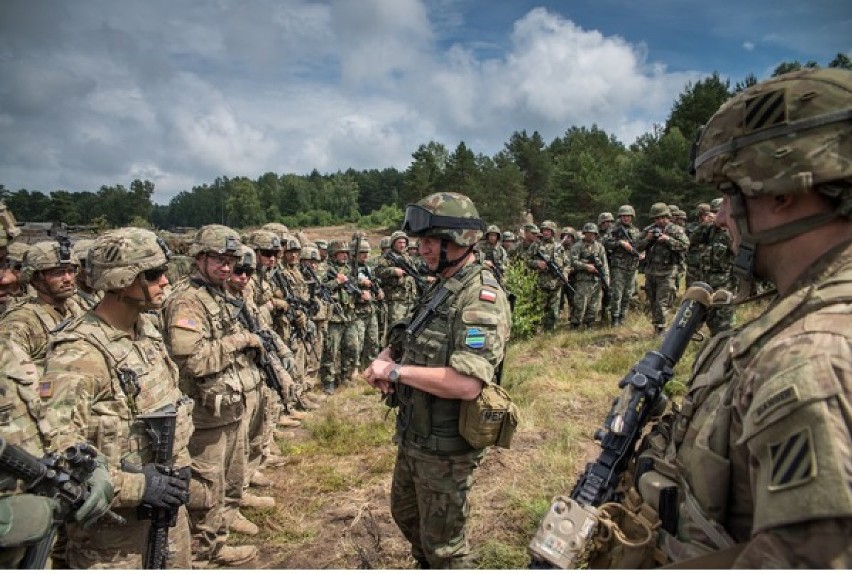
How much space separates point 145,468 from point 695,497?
9.52 feet

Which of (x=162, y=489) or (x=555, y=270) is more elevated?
(x=555, y=270)

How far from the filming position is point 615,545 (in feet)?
5.49

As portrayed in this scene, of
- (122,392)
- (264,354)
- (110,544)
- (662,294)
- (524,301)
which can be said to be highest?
(662,294)

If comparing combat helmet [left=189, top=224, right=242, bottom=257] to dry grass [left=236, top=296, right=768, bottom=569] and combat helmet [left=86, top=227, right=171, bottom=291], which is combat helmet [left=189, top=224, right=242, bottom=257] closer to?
combat helmet [left=86, top=227, right=171, bottom=291]

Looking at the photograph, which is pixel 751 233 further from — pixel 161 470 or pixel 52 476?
pixel 161 470

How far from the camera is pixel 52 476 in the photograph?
224cm

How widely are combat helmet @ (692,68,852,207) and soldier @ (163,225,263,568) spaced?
3926 mm

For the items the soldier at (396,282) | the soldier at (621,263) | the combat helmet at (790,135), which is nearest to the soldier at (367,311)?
the soldier at (396,282)

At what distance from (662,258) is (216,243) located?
378 inches

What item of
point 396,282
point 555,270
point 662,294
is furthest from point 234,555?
point 555,270

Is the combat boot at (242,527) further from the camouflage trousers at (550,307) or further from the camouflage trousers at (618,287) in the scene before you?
the camouflage trousers at (618,287)

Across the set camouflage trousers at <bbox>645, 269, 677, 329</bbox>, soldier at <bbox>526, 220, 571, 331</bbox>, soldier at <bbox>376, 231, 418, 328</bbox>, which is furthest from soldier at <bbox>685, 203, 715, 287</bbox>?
soldier at <bbox>376, 231, 418, 328</bbox>

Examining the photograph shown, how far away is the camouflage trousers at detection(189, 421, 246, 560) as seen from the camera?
3.99 meters

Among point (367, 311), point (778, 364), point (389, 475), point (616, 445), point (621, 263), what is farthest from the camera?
point (621, 263)
